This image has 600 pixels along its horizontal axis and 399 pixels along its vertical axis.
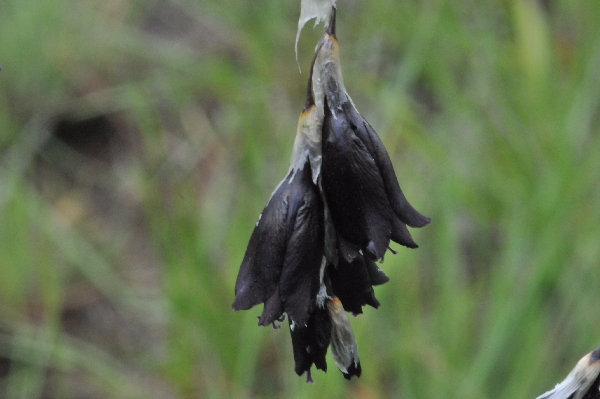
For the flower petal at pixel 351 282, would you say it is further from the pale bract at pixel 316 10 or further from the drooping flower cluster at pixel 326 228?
the pale bract at pixel 316 10

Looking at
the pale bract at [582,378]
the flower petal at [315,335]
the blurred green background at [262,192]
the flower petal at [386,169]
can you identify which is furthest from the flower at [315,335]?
the blurred green background at [262,192]

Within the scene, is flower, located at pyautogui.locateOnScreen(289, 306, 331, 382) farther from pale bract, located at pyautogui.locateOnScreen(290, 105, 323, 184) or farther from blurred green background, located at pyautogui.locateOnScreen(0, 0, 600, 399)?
blurred green background, located at pyautogui.locateOnScreen(0, 0, 600, 399)

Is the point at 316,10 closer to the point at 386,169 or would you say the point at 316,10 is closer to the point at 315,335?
the point at 386,169

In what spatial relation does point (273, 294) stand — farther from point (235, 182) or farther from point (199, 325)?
point (235, 182)

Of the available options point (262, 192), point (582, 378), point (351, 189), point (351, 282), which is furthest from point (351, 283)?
point (262, 192)

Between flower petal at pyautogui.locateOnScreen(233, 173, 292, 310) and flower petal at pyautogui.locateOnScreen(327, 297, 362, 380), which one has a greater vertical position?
flower petal at pyautogui.locateOnScreen(233, 173, 292, 310)

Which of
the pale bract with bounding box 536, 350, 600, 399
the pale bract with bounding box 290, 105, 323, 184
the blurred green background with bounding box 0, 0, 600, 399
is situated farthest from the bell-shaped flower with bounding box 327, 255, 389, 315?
the blurred green background with bounding box 0, 0, 600, 399

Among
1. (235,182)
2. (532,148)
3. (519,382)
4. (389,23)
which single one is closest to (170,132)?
(235,182)
